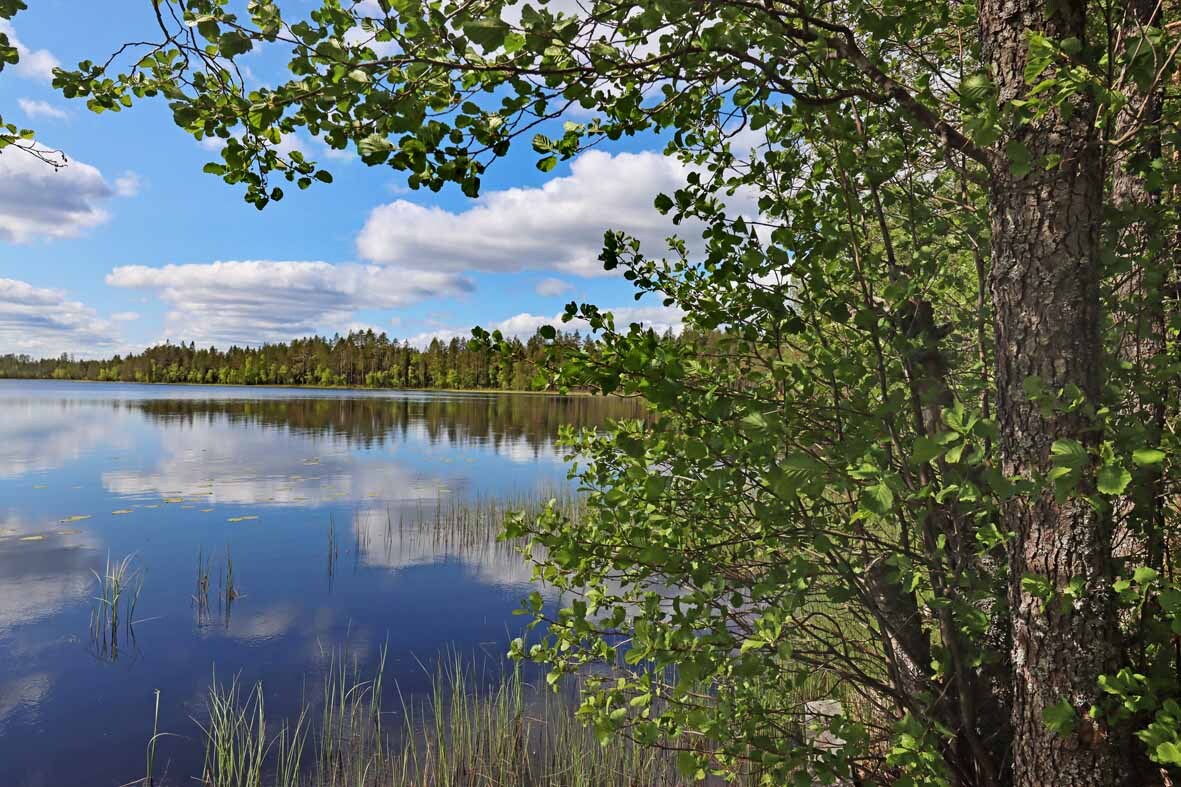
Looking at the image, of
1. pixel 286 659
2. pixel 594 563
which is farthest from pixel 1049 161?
pixel 286 659

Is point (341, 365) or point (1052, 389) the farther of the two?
point (341, 365)

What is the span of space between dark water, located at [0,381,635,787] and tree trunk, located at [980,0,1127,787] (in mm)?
2986

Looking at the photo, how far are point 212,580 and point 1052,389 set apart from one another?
1293 cm

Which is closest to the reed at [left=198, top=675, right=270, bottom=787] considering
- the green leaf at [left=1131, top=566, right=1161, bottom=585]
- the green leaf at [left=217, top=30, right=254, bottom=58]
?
the green leaf at [left=217, top=30, right=254, bottom=58]

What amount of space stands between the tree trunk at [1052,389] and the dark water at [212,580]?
9.80 ft

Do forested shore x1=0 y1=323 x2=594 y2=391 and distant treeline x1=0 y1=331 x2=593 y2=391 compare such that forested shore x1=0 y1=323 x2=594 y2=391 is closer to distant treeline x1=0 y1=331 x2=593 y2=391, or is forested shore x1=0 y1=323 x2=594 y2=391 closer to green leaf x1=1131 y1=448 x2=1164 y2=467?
distant treeline x1=0 y1=331 x2=593 y2=391

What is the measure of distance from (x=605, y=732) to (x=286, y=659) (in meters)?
7.20

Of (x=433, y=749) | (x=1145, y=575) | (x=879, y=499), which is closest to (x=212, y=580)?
(x=433, y=749)

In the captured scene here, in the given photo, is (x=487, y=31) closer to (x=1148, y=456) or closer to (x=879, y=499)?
(x=879, y=499)

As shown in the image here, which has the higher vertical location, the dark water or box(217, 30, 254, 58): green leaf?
box(217, 30, 254, 58): green leaf

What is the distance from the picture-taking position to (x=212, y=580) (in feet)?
37.2

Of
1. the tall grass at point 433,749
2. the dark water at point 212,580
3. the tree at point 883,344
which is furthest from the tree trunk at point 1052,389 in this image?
the tall grass at point 433,749

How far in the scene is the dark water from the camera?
286 inches

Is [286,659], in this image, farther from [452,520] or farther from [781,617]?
[781,617]
